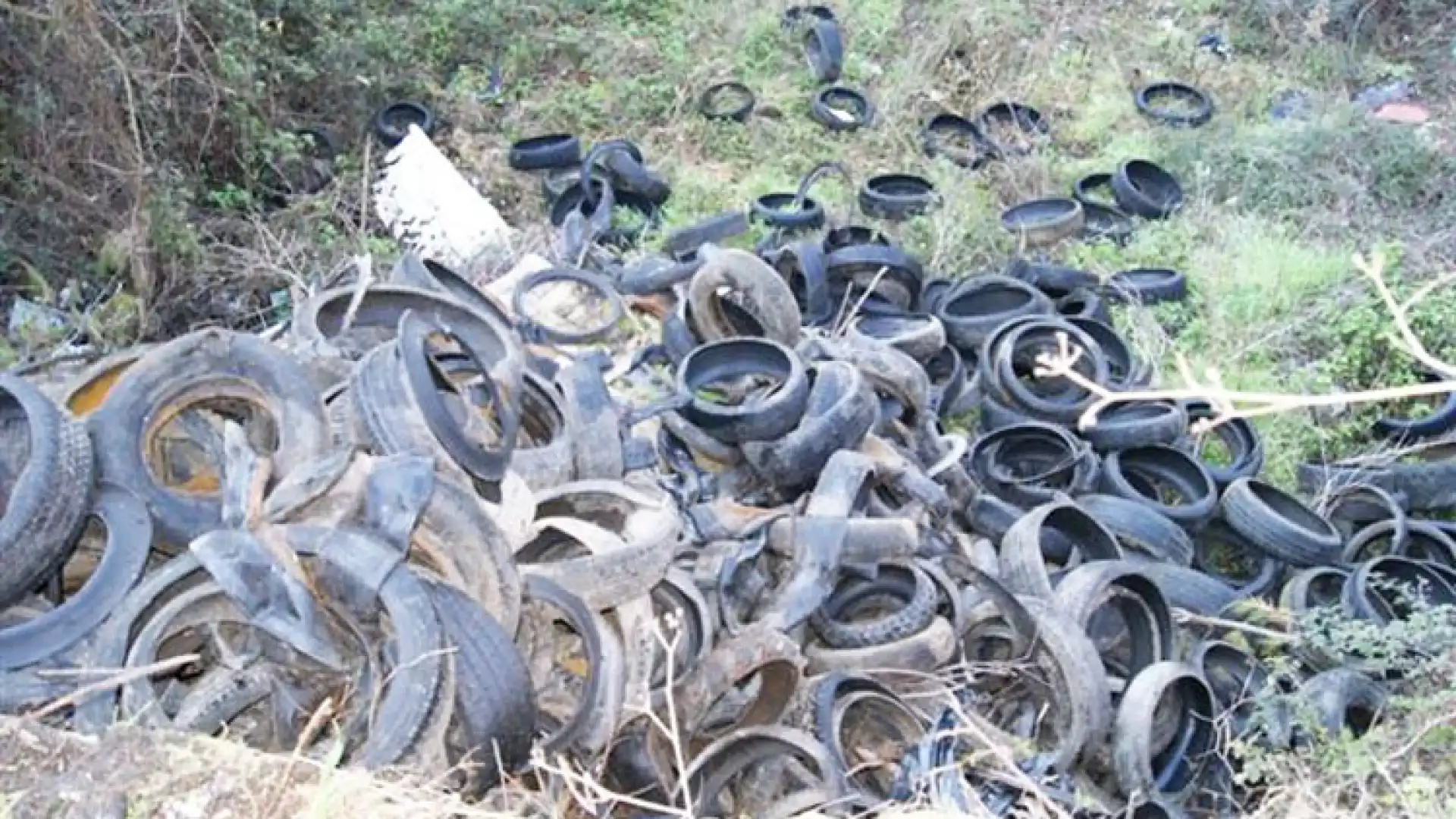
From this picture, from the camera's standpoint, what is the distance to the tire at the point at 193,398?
13.4 ft

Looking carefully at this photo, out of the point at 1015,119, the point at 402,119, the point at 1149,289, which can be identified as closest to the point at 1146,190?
the point at 1015,119

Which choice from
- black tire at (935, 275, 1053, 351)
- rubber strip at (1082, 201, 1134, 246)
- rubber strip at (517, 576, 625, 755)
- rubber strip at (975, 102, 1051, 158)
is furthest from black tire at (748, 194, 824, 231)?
rubber strip at (517, 576, 625, 755)

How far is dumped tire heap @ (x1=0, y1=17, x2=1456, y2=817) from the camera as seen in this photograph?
353cm

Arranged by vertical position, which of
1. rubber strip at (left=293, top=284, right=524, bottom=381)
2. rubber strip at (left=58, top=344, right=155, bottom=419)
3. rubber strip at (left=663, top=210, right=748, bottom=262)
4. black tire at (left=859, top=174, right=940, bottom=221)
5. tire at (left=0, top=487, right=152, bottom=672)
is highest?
tire at (left=0, top=487, right=152, bottom=672)

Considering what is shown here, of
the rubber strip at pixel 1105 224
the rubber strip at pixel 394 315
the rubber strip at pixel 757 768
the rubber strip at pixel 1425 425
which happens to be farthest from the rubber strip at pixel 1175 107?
the rubber strip at pixel 757 768

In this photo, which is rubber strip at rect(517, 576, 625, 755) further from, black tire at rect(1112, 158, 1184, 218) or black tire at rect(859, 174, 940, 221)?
black tire at rect(1112, 158, 1184, 218)

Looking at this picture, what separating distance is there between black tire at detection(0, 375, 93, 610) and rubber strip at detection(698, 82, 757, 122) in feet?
17.0

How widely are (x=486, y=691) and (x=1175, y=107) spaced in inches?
276

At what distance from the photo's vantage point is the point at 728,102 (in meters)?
8.77

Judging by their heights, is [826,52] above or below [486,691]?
below

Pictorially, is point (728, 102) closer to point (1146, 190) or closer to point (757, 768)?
point (1146, 190)

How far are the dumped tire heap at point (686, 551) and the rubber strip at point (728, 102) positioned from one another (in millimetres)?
2431

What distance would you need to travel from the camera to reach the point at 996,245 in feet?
24.5

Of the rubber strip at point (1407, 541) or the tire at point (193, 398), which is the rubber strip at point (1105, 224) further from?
the tire at point (193, 398)
